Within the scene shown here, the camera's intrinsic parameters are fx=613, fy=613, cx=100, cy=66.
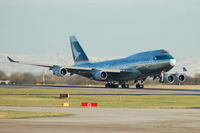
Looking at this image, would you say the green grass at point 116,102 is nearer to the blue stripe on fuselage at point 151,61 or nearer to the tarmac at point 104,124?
the tarmac at point 104,124

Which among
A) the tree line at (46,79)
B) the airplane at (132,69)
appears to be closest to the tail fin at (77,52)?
the airplane at (132,69)

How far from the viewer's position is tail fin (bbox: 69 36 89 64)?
129 m

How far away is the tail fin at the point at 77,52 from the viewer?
129 meters

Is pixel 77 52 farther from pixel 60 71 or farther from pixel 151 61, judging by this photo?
pixel 151 61

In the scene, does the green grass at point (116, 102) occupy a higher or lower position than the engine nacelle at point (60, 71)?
lower

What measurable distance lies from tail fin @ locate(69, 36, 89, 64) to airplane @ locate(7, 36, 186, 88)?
14.0 feet

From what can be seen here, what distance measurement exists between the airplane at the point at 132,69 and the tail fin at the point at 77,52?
14.0 feet

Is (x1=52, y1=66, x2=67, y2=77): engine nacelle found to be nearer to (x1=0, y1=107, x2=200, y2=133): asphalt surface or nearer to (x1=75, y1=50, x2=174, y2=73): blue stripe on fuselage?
(x1=75, y1=50, x2=174, y2=73): blue stripe on fuselage

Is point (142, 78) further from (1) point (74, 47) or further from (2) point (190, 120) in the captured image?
(2) point (190, 120)

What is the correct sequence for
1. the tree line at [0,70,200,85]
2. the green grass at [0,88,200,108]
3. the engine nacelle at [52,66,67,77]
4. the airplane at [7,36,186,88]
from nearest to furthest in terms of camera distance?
1. the green grass at [0,88,200,108]
2. the airplane at [7,36,186,88]
3. the engine nacelle at [52,66,67,77]
4. the tree line at [0,70,200,85]

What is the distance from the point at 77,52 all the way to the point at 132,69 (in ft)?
69.3

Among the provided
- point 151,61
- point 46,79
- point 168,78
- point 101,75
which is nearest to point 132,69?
point 151,61

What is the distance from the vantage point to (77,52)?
429 ft

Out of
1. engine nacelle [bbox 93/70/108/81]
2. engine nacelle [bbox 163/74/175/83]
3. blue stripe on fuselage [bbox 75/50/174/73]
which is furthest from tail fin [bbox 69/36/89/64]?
engine nacelle [bbox 163/74/175/83]
